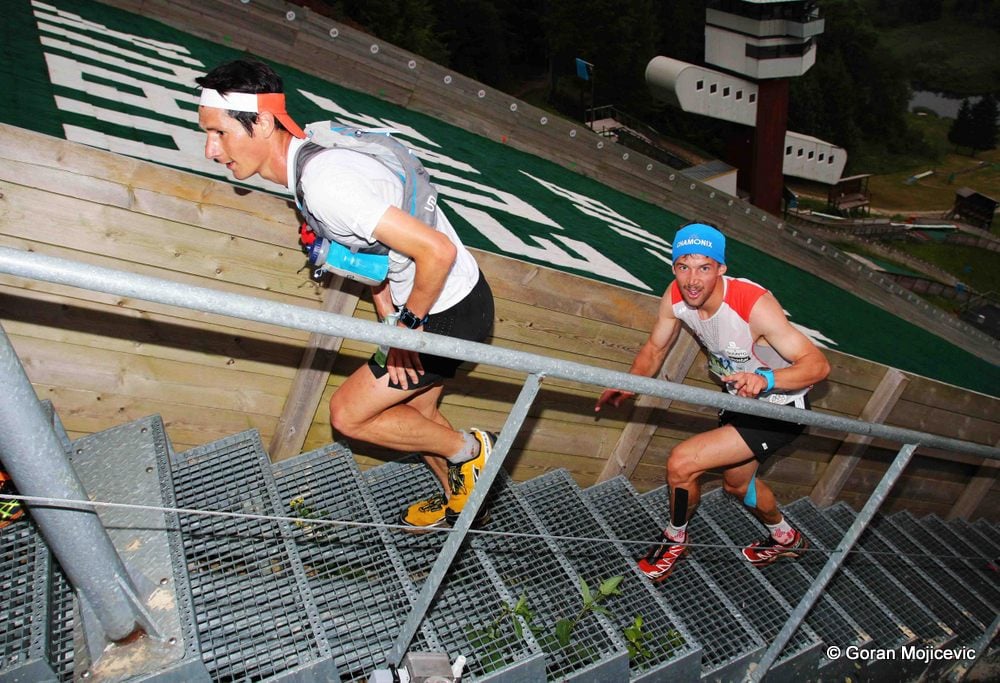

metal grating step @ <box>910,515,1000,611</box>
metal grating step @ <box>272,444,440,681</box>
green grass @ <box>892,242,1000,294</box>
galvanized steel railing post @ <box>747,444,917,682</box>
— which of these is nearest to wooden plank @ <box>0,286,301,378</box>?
metal grating step @ <box>272,444,440,681</box>

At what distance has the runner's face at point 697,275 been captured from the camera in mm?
3258

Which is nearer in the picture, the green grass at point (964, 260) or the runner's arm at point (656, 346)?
the runner's arm at point (656, 346)

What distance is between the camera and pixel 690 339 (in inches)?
155

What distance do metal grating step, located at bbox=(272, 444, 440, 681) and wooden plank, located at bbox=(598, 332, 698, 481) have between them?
144 cm

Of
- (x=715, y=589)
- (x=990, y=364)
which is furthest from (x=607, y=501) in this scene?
(x=990, y=364)

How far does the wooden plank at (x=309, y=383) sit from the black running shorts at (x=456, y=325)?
407 millimetres

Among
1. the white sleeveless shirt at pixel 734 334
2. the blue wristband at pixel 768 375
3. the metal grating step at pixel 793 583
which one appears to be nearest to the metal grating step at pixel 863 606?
the metal grating step at pixel 793 583

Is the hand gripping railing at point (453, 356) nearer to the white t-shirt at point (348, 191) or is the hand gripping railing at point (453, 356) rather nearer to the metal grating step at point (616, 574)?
the metal grating step at point (616, 574)

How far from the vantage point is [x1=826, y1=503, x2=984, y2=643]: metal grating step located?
15.1 ft

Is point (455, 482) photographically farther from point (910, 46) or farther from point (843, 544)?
point (910, 46)

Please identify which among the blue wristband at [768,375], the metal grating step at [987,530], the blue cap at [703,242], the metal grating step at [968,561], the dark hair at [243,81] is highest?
the dark hair at [243,81]

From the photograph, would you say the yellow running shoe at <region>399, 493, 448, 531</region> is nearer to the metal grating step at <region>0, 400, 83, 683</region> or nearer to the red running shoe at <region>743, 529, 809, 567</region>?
the metal grating step at <region>0, 400, 83, 683</region>

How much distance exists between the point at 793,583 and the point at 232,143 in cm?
331

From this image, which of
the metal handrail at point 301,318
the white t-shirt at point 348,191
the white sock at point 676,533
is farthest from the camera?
the white sock at point 676,533
